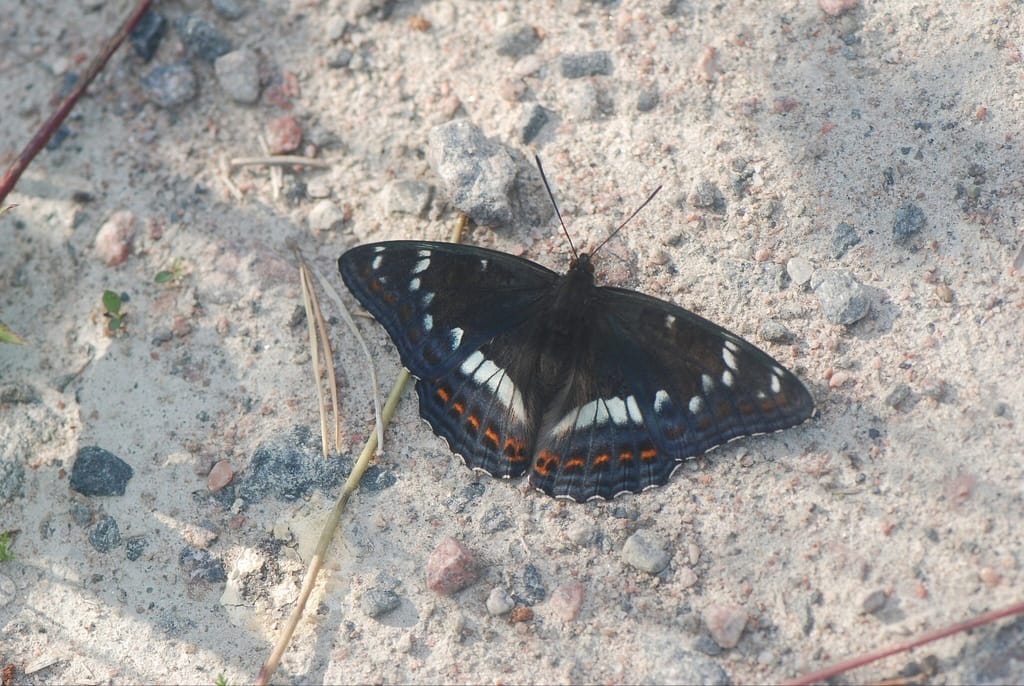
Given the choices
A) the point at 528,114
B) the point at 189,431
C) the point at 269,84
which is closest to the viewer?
the point at 189,431

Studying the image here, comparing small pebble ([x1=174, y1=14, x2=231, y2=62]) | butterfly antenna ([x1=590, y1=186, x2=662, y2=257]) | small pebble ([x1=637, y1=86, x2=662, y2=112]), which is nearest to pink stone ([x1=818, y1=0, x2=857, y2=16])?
small pebble ([x1=637, y1=86, x2=662, y2=112])

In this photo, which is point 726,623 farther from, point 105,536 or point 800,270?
point 105,536

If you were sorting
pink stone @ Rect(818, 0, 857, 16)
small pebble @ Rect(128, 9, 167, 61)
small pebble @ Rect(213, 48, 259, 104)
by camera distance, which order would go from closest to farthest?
pink stone @ Rect(818, 0, 857, 16)
small pebble @ Rect(213, 48, 259, 104)
small pebble @ Rect(128, 9, 167, 61)

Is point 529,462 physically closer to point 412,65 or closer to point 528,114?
point 528,114

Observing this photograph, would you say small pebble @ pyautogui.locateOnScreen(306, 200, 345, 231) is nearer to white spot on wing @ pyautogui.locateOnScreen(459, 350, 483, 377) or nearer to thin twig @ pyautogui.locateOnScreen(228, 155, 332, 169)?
thin twig @ pyautogui.locateOnScreen(228, 155, 332, 169)

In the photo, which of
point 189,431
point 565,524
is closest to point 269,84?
point 189,431

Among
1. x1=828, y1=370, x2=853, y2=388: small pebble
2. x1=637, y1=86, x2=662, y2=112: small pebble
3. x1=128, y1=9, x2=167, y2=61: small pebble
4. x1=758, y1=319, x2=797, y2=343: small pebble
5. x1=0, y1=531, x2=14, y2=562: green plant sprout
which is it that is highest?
x1=128, y1=9, x2=167, y2=61: small pebble

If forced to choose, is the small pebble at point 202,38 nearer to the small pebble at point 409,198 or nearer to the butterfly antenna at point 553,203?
the small pebble at point 409,198

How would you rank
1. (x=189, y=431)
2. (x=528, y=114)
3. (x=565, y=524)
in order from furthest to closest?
1. (x=528, y=114)
2. (x=189, y=431)
3. (x=565, y=524)
